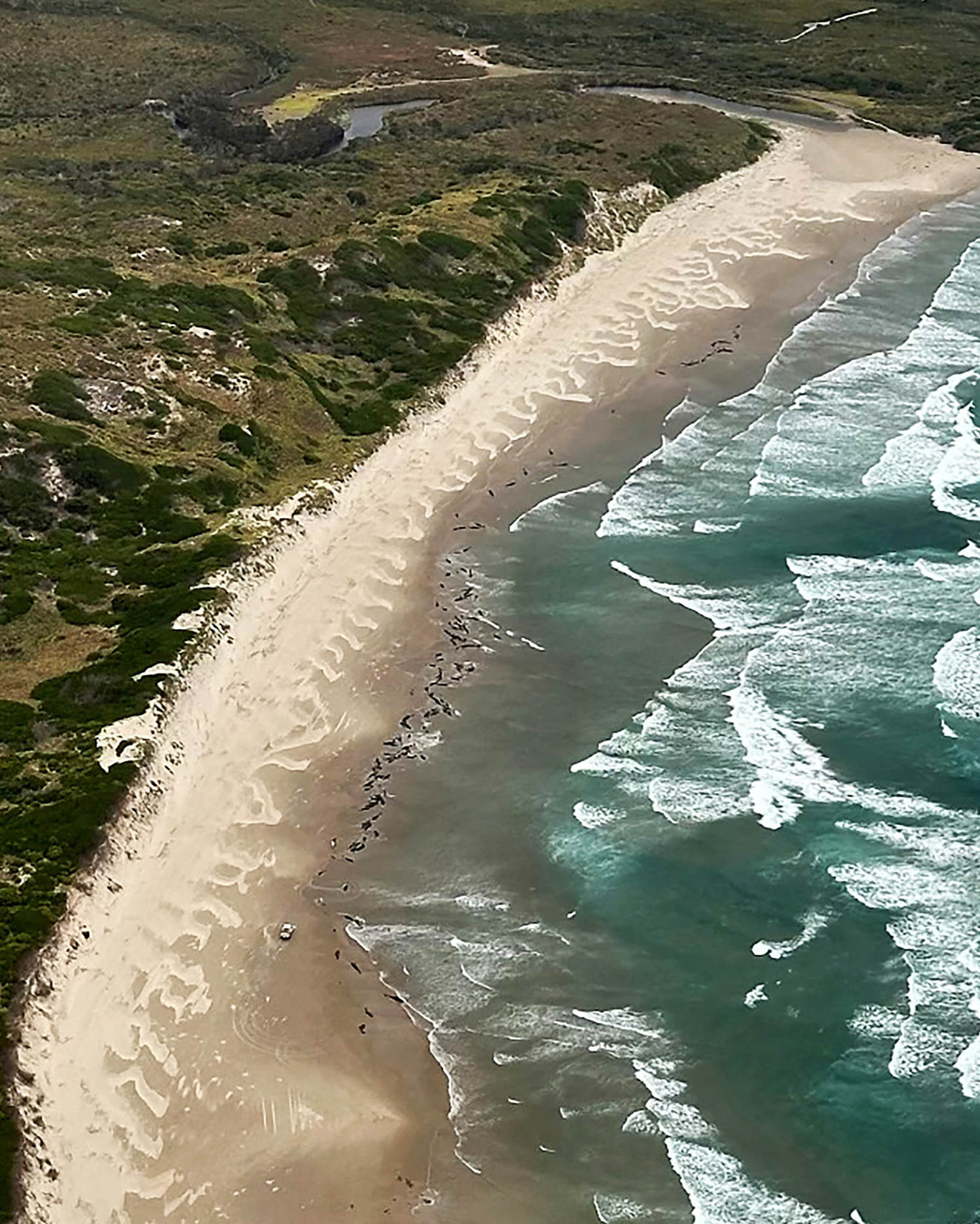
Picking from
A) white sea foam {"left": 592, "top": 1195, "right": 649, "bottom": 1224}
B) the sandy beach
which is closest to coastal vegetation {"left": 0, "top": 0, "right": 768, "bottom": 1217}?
the sandy beach

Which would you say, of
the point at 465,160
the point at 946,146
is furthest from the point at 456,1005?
the point at 946,146

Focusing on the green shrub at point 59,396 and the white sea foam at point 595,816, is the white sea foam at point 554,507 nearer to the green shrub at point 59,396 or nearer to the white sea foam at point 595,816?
the white sea foam at point 595,816

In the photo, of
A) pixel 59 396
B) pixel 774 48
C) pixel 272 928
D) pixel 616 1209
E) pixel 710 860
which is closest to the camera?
pixel 616 1209

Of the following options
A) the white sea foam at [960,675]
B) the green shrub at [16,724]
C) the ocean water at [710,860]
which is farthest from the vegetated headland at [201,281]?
the white sea foam at [960,675]

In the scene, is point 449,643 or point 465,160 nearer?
point 449,643

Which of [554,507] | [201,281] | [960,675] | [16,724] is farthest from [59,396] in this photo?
[960,675]

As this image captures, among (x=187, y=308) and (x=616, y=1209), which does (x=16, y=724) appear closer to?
(x=616, y=1209)

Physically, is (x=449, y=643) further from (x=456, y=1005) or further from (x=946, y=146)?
(x=946, y=146)
